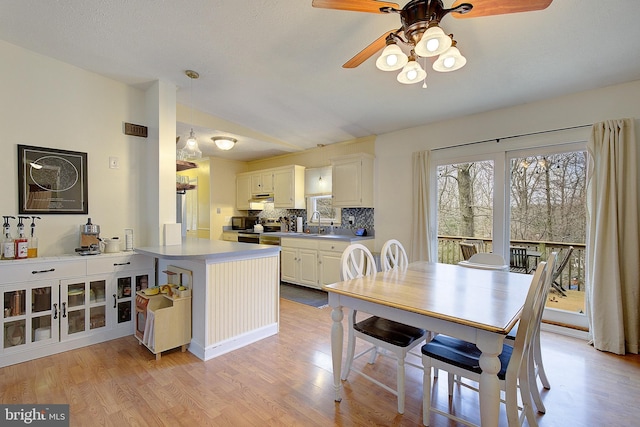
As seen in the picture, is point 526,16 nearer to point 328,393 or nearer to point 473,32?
point 473,32

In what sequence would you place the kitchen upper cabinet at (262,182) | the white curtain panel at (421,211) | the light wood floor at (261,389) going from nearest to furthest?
1. the light wood floor at (261,389)
2. the white curtain panel at (421,211)
3. the kitchen upper cabinet at (262,182)

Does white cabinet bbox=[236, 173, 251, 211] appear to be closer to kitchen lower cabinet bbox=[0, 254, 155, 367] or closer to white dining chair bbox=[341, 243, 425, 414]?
kitchen lower cabinet bbox=[0, 254, 155, 367]

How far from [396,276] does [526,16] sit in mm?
1975

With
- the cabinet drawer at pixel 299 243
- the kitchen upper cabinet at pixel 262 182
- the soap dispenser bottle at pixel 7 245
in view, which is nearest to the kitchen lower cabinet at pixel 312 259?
the cabinet drawer at pixel 299 243

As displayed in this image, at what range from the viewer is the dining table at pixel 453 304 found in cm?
125

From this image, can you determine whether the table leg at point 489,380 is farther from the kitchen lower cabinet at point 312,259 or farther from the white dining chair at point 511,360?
the kitchen lower cabinet at point 312,259

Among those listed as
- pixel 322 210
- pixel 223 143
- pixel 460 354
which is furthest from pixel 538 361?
pixel 223 143

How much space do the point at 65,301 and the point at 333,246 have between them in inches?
116

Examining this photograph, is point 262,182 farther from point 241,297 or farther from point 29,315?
point 29,315

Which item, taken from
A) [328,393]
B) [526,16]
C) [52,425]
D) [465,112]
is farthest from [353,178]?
[52,425]

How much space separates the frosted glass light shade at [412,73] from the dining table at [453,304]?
4.35ft

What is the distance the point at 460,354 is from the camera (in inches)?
60.5

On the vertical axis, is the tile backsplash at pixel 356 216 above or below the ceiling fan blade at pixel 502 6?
below

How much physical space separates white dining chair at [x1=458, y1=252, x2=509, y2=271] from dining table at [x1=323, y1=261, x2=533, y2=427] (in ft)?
1.03
